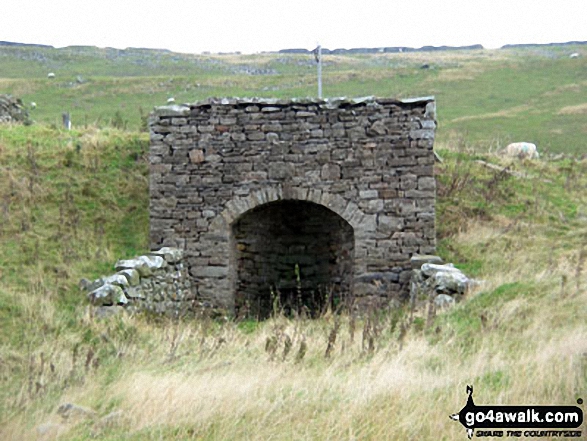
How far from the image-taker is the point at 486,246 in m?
11.7

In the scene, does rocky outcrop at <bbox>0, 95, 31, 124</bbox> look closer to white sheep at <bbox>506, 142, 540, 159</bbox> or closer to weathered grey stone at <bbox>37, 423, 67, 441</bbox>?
white sheep at <bbox>506, 142, 540, 159</bbox>

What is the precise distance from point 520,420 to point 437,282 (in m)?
5.04

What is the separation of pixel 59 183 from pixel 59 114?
19047 millimetres

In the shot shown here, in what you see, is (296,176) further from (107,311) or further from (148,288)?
(107,311)

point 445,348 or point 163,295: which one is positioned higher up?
point 445,348

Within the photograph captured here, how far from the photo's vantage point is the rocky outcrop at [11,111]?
17531mm

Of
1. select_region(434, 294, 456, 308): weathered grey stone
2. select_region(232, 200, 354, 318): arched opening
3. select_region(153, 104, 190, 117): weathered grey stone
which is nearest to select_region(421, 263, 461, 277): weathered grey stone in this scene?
select_region(434, 294, 456, 308): weathered grey stone

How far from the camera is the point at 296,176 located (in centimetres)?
1115

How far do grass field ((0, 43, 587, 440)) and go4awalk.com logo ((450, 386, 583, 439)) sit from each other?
0.13 m

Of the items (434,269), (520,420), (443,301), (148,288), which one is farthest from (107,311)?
(520,420)

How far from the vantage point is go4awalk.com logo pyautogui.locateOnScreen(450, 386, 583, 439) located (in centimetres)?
440

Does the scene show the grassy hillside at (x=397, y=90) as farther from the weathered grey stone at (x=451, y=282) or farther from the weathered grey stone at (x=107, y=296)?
the weathered grey stone at (x=107, y=296)

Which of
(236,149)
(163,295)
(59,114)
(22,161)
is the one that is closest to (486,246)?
(236,149)

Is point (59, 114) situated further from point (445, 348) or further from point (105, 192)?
point (445, 348)
